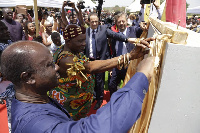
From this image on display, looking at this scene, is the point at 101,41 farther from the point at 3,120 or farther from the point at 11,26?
the point at 11,26

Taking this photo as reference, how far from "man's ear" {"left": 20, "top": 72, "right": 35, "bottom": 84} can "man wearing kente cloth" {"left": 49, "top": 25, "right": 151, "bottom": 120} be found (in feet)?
2.49

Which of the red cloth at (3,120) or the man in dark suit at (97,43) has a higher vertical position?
the man in dark suit at (97,43)

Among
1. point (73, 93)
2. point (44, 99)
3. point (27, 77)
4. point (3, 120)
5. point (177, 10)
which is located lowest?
point (3, 120)

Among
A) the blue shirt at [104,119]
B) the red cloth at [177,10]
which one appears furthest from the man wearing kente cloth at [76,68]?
the blue shirt at [104,119]

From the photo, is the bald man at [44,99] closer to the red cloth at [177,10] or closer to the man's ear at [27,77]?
the man's ear at [27,77]

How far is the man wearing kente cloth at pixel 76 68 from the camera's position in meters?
1.51

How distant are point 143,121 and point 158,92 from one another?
0.29 m

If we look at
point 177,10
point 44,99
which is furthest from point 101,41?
point 44,99

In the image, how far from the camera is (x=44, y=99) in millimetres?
918

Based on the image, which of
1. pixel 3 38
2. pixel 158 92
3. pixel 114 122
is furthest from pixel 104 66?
pixel 3 38

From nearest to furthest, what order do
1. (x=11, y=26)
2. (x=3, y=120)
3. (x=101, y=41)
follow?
(x=3, y=120) → (x=101, y=41) → (x=11, y=26)

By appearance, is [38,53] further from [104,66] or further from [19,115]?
[104,66]

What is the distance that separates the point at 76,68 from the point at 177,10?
110 centimetres

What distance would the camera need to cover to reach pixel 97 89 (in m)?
3.35
